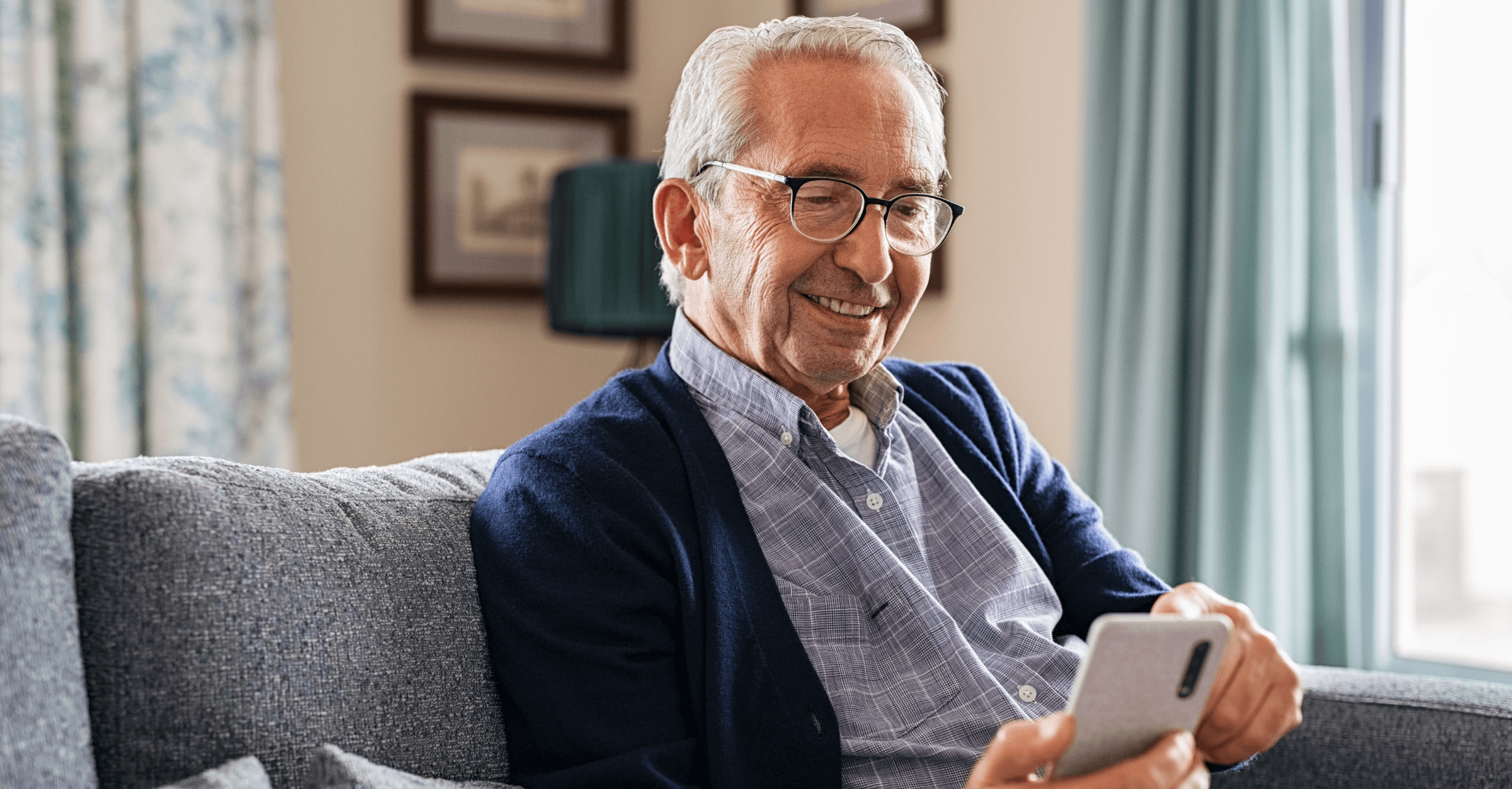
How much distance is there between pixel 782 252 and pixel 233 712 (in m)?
0.62

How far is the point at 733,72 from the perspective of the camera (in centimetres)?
123

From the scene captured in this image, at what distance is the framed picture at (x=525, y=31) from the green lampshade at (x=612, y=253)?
92 cm

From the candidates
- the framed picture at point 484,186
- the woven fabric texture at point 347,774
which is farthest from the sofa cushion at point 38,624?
the framed picture at point 484,186

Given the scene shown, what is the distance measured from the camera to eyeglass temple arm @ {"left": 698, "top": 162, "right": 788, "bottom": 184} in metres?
1.20

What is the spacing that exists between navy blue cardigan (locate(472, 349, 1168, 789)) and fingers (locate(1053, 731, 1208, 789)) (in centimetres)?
27

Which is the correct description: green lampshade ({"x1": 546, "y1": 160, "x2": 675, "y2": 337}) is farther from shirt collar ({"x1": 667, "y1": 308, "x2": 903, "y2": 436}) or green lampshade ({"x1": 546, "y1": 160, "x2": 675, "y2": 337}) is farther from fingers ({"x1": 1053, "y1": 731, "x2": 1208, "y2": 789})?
fingers ({"x1": 1053, "y1": 731, "x2": 1208, "y2": 789})

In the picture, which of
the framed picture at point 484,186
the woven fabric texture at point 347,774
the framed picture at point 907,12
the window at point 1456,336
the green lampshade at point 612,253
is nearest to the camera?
the woven fabric texture at point 347,774

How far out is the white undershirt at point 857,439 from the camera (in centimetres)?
130

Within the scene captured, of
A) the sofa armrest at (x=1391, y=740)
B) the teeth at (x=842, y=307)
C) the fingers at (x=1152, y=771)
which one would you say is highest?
the teeth at (x=842, y=307)

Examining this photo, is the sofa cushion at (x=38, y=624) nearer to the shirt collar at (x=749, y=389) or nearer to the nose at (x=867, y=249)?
the shirt collar at (x=749, y=389)

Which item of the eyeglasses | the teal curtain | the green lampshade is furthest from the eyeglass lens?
the green lampshade

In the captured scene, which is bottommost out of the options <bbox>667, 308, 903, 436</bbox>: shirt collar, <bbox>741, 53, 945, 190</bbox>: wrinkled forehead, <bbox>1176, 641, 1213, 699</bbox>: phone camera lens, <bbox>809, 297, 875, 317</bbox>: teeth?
<bbox>1176, 641, 1213, 699</bbox>: phone camera lens

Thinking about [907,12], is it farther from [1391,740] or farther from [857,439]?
[1391,740]

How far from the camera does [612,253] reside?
8.05 ft
